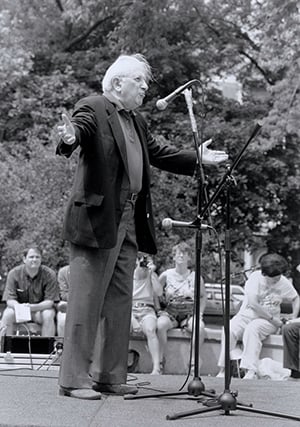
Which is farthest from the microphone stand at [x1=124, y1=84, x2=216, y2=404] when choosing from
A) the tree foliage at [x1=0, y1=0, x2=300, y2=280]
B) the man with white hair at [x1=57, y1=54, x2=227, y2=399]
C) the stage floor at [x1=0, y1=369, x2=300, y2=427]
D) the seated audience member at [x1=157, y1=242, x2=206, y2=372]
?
the tree foliage at [x1=0, y1=0, x2=300, y2=280]

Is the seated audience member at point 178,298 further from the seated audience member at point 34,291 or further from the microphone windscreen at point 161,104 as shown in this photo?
the microphone windscreen at point 161,104

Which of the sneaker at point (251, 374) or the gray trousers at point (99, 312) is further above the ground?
the gray trousers at point (99, 312)

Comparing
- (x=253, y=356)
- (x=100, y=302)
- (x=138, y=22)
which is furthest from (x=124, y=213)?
(x=138, y=22)

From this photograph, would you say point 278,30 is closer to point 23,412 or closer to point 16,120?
point 16,120

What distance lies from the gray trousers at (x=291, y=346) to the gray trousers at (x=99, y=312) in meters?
2.69

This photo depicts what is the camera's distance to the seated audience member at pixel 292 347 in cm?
601

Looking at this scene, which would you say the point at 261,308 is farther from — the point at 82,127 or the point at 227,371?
the point at 82,127

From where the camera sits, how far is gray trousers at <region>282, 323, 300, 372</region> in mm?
6021

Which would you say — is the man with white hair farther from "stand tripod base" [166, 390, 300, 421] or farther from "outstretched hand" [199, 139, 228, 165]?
"stand tripod base" [166, 390, 300, 421]

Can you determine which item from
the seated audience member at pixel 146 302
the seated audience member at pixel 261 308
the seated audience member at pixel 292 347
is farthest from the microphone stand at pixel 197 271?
the seated audience member at pixel 146 302

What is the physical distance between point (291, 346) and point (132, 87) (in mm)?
3219

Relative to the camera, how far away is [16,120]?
1434cm

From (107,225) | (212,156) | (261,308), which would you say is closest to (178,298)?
(261,308)

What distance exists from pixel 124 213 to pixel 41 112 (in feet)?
33.8
